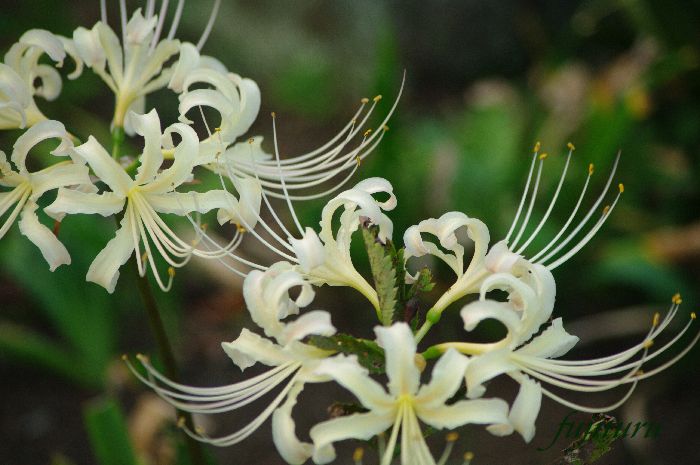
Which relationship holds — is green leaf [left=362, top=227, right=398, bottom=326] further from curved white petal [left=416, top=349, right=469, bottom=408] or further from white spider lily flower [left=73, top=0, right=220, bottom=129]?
white spider lily flower [left=73, top=0, right=220, bottom=129]

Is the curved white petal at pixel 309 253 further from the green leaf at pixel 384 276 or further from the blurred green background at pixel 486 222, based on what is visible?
the blurred green background at pixel 486 222

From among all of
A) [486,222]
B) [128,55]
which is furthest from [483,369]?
[486,222]

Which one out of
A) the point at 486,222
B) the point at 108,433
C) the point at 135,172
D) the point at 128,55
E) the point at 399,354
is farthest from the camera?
the point at 486,222

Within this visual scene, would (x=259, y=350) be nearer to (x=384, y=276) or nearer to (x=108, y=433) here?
(x=384, y=276)

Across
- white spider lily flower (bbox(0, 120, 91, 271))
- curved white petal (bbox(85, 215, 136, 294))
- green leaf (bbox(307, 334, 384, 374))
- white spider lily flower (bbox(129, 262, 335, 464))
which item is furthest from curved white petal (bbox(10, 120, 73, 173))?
green leaf (bbox(307, 334, 384, 374))

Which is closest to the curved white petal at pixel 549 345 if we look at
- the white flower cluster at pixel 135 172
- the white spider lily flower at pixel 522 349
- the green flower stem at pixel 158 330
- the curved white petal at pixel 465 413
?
the white spider lily flower at pixel 522 349

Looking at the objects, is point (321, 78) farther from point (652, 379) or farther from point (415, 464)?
point (415, 464)
